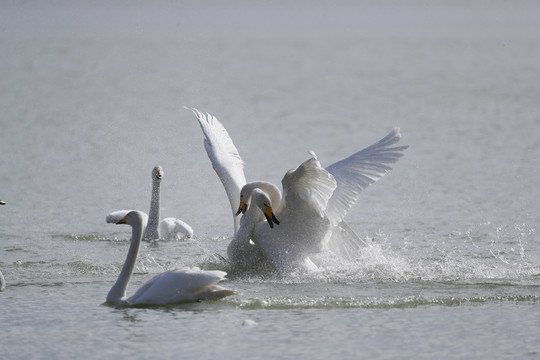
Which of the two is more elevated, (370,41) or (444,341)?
(370,41)

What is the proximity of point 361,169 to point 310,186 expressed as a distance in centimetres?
125

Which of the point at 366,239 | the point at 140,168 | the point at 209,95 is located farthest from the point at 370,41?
the point at 366,239

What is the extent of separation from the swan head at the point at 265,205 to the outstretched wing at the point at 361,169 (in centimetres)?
86

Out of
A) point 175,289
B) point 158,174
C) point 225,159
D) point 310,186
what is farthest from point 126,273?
point 158,174

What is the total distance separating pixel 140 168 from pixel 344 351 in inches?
389

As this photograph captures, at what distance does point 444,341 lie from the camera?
304 inches

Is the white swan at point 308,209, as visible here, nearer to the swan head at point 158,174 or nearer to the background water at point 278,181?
the background water at point 278,181

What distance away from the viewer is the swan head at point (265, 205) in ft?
33.2

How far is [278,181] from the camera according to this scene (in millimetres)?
15492

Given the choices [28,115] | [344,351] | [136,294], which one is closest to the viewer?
[344,351]

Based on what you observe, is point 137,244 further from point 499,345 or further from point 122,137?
point 122,137

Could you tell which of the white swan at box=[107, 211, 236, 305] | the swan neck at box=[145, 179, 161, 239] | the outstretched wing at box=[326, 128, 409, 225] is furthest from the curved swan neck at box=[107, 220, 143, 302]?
the swan neck at box=[145, 179, 161, 239]

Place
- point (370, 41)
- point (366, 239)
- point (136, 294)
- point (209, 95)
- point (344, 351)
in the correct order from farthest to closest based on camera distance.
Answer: point (370, 41) → point (209, 95) → point (366, 239) → point (136, 294) → point (344, 351)

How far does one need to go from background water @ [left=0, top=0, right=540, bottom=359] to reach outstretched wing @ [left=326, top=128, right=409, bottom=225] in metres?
0.63
